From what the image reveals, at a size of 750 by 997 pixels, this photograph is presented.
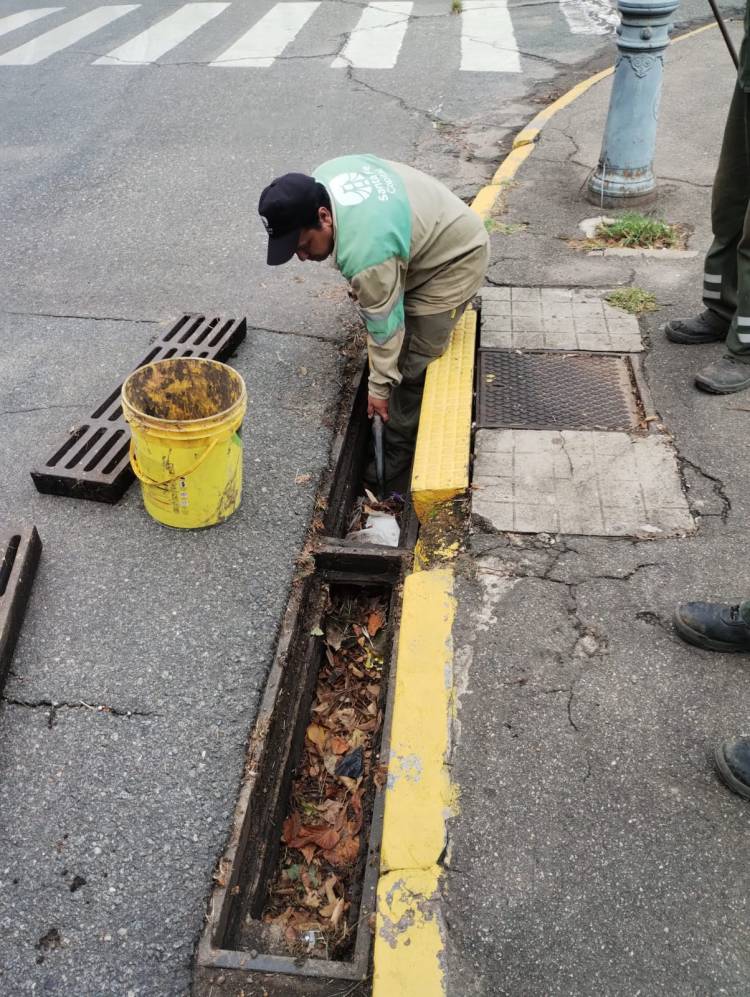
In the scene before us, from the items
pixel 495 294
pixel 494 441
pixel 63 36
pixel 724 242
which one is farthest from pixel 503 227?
pixel 63 36

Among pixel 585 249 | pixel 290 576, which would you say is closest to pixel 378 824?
pixel 290 576

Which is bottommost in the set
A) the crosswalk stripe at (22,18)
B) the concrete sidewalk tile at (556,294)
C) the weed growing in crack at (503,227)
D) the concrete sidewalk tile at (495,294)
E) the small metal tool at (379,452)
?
the small metal tool at (379,452)

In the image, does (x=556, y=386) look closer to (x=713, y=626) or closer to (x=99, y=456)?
(x=713, y=626)

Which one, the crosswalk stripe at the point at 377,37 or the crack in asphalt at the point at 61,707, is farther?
the crosswalk stripe at the point at 377,37

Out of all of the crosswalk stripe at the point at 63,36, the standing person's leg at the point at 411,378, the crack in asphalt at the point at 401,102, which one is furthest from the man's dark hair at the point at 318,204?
the crosswalk stripe at the point at 63,36

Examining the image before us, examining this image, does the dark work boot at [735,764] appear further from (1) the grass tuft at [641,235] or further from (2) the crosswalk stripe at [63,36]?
(2) the crosswalk stripe at [63,36]

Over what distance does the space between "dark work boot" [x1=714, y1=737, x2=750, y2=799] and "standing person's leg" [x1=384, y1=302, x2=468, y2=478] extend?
7.61 ft

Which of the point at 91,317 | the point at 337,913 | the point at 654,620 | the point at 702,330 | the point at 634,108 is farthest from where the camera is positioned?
the point at 634,108

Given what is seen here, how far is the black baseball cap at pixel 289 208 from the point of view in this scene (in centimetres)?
321

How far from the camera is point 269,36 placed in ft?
34.4

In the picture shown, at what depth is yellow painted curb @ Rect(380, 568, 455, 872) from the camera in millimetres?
2264

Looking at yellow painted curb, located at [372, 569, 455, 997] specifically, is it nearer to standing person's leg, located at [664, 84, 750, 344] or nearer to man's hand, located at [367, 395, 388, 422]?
man's hand, located at [367, 395, 388, 422]

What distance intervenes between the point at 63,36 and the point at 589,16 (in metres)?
7.07

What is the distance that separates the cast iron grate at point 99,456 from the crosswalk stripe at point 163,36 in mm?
7161
